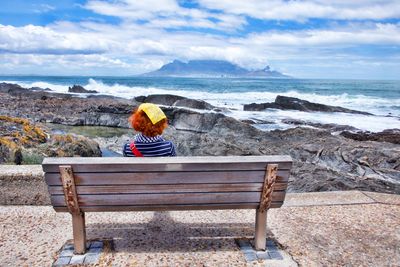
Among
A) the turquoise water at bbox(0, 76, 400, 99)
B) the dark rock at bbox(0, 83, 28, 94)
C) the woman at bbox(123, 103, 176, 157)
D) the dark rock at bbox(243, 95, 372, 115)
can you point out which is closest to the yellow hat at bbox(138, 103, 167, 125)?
the woman at bbox(123, 103, 176, 157)

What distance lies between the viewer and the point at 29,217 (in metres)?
4.38

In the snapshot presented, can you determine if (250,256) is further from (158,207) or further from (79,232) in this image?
(79,232)

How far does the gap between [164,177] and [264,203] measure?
2.66 ft

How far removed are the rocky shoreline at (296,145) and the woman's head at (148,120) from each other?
336cm

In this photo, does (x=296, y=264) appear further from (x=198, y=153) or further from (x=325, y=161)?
(x=198, y=153)

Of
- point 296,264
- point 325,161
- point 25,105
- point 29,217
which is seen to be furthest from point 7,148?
point 25,105

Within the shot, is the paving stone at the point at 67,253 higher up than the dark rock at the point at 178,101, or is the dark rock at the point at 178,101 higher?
the paving stone at the point at 67,253

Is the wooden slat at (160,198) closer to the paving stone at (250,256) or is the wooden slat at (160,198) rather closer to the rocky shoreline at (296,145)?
the paving stone at (250,256)

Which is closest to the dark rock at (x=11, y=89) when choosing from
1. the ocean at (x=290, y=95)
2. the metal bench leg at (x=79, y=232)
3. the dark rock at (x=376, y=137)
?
the ocean at (x=290, y=95)

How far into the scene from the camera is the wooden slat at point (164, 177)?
3.08 m

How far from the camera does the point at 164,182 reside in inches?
124

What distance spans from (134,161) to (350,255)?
201cm

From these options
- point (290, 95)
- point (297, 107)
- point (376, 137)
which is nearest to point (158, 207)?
point (376, 137)

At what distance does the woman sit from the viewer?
11.9 feet
